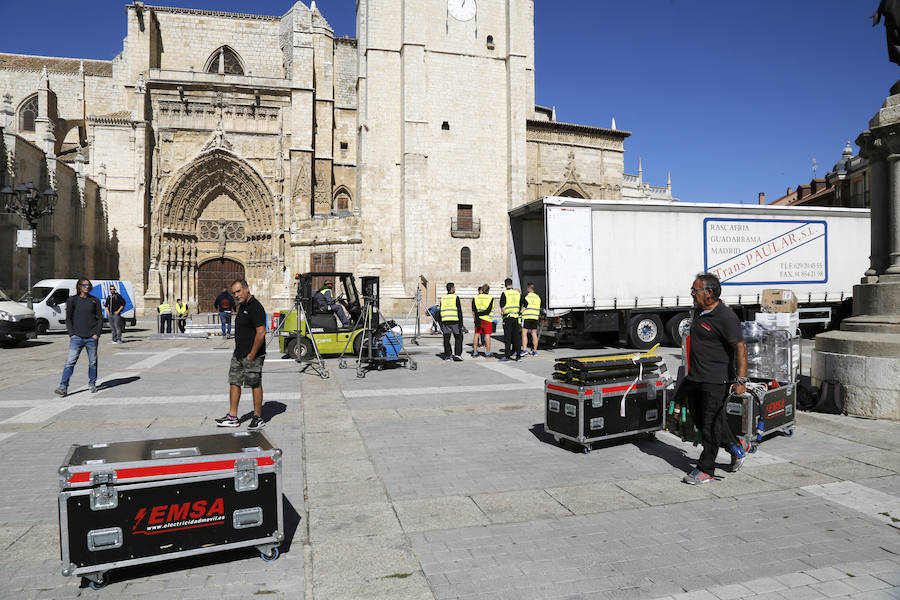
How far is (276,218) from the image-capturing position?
3191 centimetres

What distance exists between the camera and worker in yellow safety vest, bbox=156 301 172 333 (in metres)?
18.7

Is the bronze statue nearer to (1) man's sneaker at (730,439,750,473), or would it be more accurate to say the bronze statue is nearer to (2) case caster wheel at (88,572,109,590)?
(1) man's sneaker at (730,439,750,473)

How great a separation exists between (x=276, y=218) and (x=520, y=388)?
26166mm

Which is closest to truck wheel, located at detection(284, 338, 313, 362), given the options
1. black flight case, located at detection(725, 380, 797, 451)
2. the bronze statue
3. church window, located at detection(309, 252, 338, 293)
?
black flight case, located at detection(725, 380, 797, 451)

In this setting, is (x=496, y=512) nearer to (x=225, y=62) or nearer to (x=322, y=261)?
(x=322, y=261)

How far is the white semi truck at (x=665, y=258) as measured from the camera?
44.0ft

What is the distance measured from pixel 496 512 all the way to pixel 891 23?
24.7 feet

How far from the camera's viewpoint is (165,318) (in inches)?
740

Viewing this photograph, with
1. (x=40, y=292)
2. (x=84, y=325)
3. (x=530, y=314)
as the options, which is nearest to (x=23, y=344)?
(x=40, y=292)

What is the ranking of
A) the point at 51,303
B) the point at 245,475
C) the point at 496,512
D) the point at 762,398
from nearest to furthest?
the point at 245,475, the point at 496,512, the point at 762,398, the point at 51,303

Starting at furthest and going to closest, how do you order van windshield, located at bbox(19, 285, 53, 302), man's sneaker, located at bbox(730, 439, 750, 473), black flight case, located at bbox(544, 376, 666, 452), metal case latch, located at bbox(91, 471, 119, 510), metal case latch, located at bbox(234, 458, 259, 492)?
van windshield, located at bbox(19, 285, 53, 302) → black flight case, located at bbox(544, 376, 666, 452) → man's sneaker, located at bbox(730, 439, 750, 473) → metal case latch, located at bbox(234, 458, 259, 492) → metal case latch, located at bbox(91, 471, 119, 510)

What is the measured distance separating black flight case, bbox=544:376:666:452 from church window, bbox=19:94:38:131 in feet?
150

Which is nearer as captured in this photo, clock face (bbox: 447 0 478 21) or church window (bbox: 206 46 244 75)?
clock face (bbox: 447 0 478 21)

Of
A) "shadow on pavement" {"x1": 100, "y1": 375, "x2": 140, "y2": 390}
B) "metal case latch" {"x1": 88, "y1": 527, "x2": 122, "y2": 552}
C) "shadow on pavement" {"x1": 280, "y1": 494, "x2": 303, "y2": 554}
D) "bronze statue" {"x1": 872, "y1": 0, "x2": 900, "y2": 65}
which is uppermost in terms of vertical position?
"bronze statue" {"x1": 872, "y1": 0, "x2": 900, "y2": 65}
